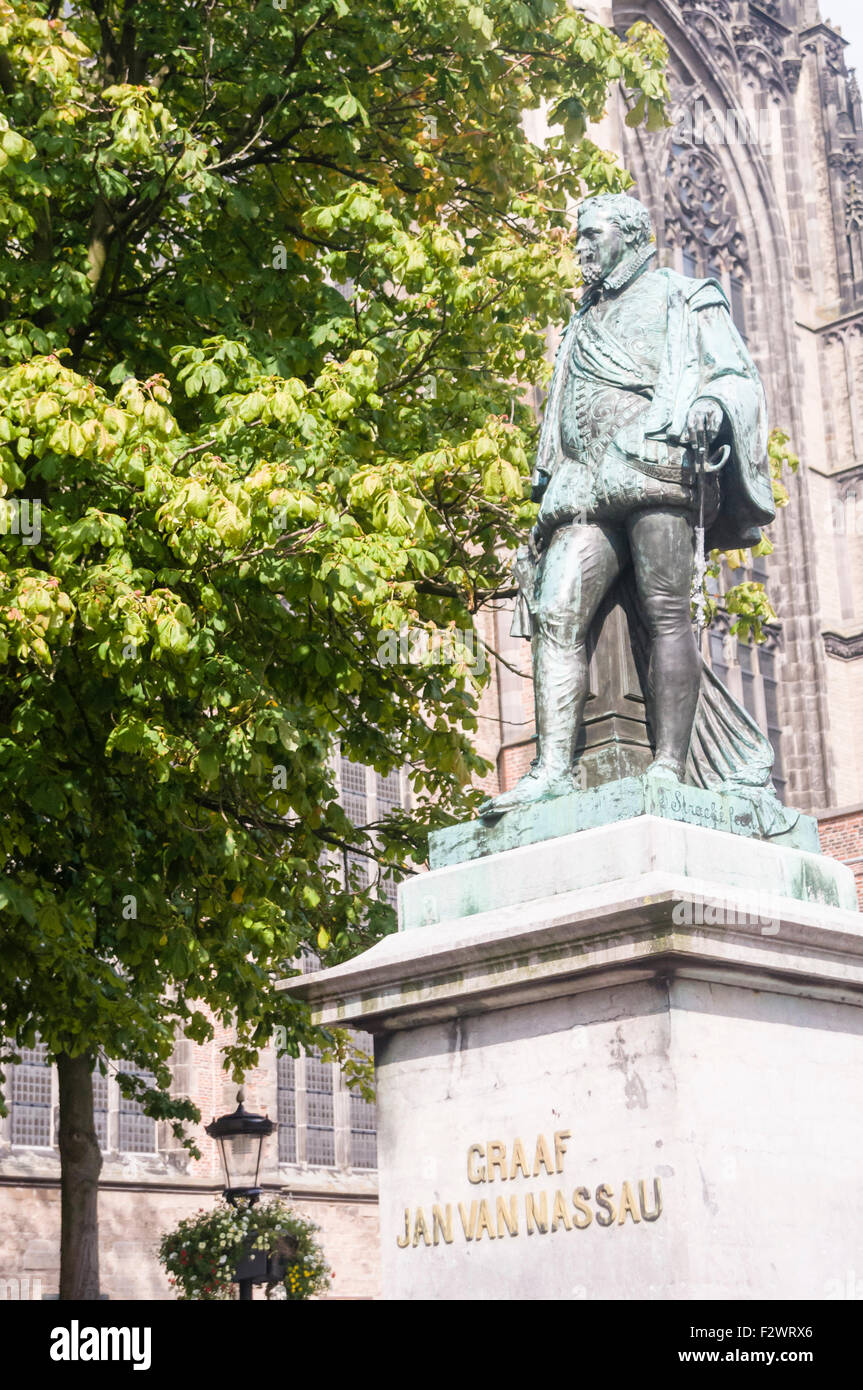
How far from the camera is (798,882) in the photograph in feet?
17.9

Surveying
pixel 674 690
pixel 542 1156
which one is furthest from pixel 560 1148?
pixel 674 690

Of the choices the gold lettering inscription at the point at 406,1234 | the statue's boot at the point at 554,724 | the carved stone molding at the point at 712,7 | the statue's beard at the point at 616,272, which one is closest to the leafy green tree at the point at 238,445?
the statue's beard at the point at 616,272

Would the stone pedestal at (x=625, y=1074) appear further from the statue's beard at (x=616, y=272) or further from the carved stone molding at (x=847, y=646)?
the carved stone molding at (x=847, y=646)

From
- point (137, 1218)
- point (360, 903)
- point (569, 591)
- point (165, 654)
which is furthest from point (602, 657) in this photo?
point (137, 1218)

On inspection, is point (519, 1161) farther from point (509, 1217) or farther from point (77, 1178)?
point (77, 1178)

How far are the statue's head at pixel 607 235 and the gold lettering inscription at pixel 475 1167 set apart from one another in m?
2.84

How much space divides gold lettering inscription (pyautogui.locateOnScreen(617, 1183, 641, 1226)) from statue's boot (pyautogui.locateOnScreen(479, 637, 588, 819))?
128cm

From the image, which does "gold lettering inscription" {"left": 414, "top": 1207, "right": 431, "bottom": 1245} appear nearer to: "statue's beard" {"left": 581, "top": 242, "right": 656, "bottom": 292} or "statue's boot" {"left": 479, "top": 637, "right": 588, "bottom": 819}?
"statue's boot" {"left": 479, "top": 637, "right": 588, "bottom": 819}

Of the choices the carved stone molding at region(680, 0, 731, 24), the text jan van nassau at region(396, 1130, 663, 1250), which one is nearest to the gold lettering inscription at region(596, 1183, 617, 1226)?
the text jan van nassau at region(396, 1130, 663, 1250)

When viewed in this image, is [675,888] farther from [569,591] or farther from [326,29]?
[326,29]

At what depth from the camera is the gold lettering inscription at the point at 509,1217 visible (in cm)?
500

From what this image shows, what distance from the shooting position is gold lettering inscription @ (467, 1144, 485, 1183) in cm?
515

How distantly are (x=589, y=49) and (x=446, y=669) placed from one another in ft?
14.2

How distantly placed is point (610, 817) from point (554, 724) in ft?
1.53
